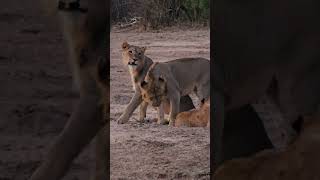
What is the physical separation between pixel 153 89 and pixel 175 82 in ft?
0.70

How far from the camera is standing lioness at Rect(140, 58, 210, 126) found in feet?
14.6

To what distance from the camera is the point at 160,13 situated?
→ 6.04 meters

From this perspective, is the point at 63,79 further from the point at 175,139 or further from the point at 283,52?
the point at 175,139

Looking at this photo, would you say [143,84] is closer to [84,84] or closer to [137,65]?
[137,65]

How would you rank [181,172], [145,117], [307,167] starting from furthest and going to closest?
1. [145,117]
2. [181,172]
3. [307,167]

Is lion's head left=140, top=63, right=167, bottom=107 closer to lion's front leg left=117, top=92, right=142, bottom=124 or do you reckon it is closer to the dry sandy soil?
lion's front leg left=117, top=92, right=142, bottom=124

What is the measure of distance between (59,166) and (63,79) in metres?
0.18

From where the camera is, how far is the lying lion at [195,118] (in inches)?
158

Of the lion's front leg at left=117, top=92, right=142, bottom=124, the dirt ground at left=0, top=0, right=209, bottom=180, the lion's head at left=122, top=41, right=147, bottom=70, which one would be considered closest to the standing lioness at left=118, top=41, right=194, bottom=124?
the lion's head at left=122, top=41, right=147, bottom=70

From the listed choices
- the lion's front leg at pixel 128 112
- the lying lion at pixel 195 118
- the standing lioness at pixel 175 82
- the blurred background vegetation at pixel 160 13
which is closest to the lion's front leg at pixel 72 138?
the lying lion at pixel 195 118

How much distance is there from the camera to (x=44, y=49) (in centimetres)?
147

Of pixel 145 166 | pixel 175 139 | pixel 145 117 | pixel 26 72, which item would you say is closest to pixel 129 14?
pixel 145 117

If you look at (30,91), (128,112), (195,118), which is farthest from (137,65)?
(30,91)

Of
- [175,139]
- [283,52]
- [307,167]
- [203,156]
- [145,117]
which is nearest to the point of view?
[307,167]
